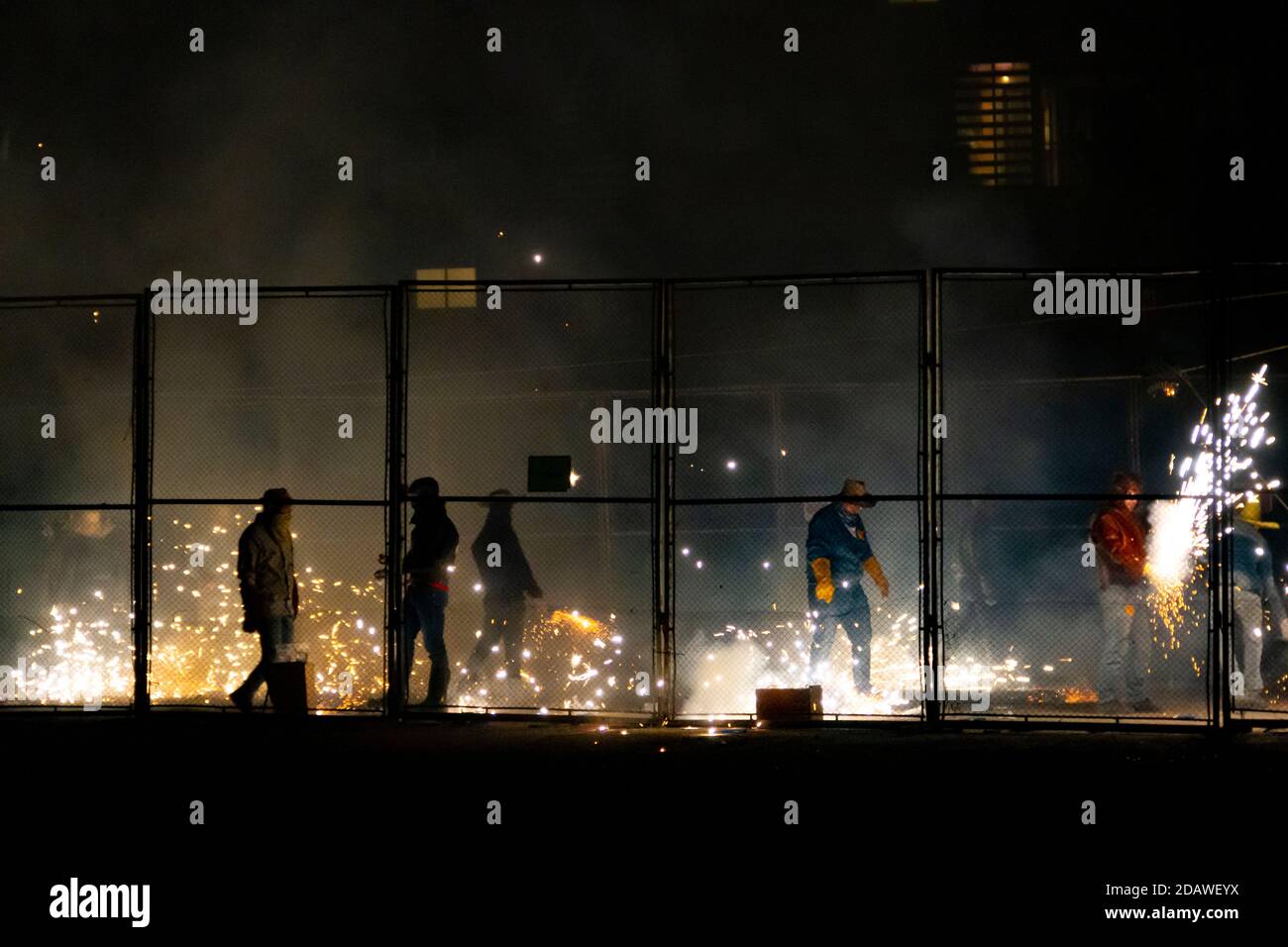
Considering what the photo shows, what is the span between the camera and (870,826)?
8.09 m

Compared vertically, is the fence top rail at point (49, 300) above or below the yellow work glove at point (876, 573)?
above

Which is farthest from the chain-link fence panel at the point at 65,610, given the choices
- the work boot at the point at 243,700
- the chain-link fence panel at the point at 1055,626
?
the chain-link fence panel at the point at 1055,626

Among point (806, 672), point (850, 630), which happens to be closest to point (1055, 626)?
point (806, 672)

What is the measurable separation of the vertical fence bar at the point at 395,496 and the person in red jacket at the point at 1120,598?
5668 mm

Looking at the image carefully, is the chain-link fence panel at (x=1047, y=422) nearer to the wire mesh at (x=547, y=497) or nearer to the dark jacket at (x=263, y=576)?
the wire mesh at (x=547, y=497)

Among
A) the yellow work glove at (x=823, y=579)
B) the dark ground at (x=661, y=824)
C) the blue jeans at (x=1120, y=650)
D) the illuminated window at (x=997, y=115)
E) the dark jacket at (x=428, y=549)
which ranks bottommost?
the dark ground at (x=661, y=824)

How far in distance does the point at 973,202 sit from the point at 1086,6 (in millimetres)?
4214

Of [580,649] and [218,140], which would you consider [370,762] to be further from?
[218,140]

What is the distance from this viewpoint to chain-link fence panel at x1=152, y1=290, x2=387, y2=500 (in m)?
20.1

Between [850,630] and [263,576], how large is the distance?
477 centimetres

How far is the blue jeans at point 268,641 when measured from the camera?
1247 centimetres

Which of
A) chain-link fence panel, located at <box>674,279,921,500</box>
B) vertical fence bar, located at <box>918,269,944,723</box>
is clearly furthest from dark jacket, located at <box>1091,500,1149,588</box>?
chain-link fence panel, located at <box>674,279,921,500</box>
